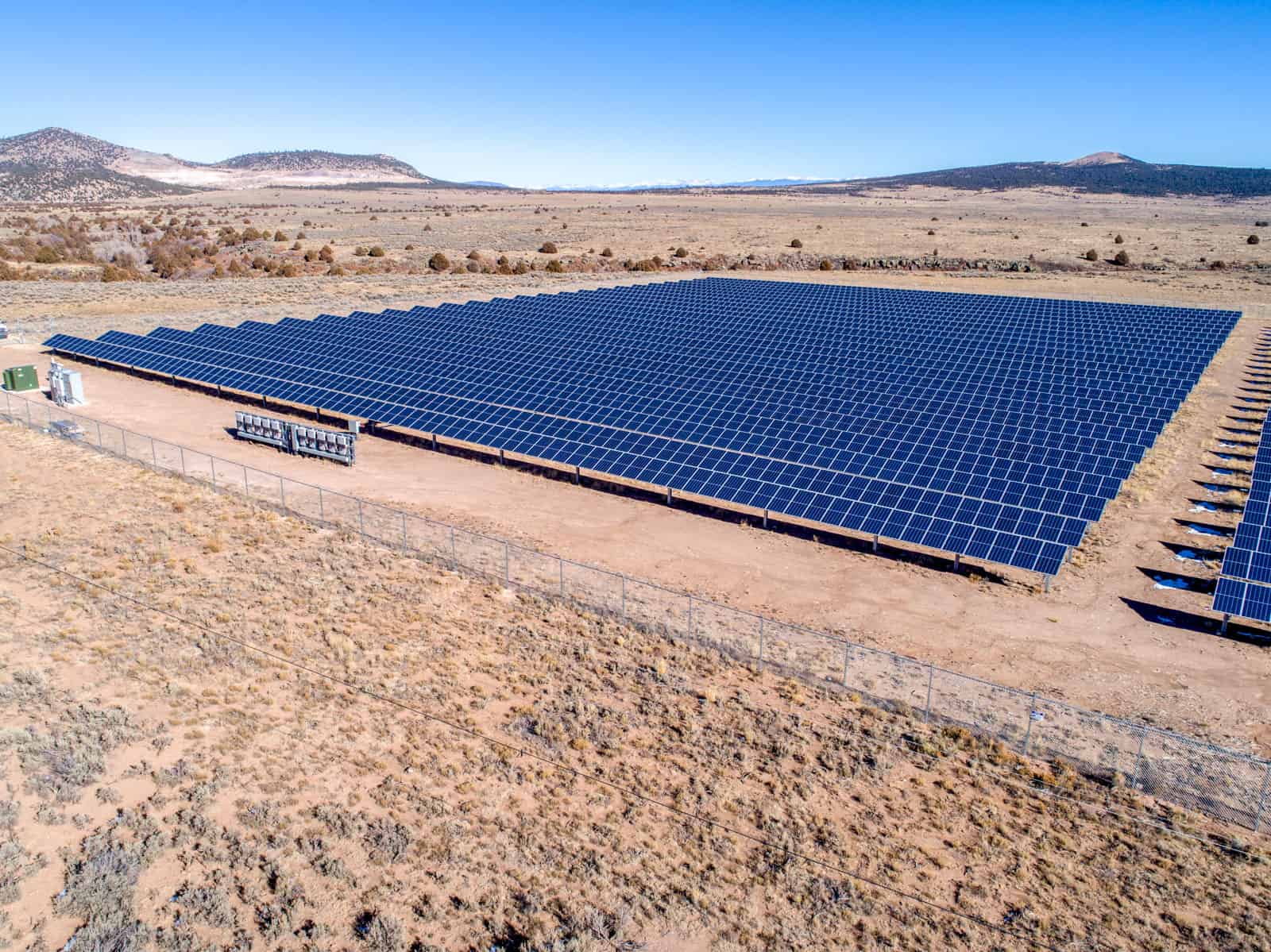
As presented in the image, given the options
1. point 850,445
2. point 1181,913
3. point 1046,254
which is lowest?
point 1181,913

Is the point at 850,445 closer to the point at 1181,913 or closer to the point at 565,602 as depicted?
the point at 565,602

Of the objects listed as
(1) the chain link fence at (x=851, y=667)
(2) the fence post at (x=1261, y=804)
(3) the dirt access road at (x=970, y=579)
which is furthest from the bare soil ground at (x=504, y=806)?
(3) the dirt access road at (x=970, y=579)

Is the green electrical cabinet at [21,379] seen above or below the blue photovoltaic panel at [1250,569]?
above

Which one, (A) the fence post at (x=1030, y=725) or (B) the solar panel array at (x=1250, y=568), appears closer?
(A) the fence post at (x=1030, y=725)

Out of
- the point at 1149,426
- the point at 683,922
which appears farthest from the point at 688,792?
the point at 1149,426

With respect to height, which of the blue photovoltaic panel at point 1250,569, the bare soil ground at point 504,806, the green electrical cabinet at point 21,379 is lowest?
the bare soil ground at point 504,806

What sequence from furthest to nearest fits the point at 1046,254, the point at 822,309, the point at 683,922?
the point at 1046,254 → the point at 822,309 → the point at 683,922

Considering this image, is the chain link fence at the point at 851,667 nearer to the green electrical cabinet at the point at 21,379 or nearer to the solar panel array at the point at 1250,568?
the solar panel array at the point at 1250,568
